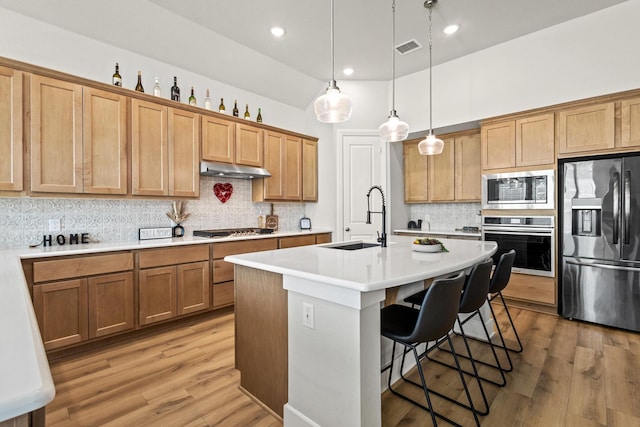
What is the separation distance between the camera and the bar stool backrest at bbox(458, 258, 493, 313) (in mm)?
1877

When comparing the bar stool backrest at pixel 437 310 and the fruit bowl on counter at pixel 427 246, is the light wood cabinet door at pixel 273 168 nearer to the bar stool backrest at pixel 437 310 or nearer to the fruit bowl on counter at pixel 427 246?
the fruit bowl on counter at pixel 427 246

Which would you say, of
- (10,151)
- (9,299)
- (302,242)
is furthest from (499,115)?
(10,151)

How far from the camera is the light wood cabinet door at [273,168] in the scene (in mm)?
4340

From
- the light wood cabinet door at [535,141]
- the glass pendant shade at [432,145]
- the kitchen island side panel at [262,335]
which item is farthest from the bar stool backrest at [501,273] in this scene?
the light wood cabinet door at [535,141]

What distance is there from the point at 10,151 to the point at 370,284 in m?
2.97

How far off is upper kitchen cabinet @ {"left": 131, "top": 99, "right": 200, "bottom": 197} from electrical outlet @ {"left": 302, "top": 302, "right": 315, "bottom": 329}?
239cm

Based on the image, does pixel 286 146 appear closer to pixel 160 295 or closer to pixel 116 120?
pixel 116 120

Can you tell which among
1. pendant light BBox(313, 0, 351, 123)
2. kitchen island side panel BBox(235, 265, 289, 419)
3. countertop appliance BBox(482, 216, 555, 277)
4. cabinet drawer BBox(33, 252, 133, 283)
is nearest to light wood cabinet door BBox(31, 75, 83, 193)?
cabinet drawer BBox(33, 252, 133, 283)

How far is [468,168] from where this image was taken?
455 cm

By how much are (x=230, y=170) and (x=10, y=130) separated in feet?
6.19

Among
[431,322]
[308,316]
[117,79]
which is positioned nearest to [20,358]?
[308,316]

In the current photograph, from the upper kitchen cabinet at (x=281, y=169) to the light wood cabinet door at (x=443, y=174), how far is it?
208 cm

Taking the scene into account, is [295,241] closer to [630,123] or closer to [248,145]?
[248,145]

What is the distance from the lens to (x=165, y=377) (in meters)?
2.24
